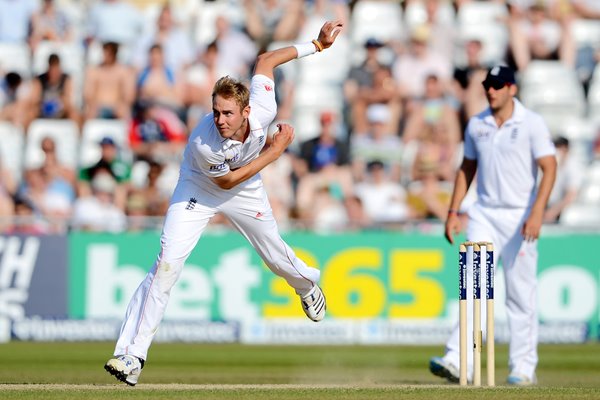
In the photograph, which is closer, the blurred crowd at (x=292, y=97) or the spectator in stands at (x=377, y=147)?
the blurred crowd at (x=292, y=97)

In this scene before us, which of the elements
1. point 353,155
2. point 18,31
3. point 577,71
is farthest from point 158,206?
point 577,71

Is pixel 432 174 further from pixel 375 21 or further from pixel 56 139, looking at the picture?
pixel 56 139

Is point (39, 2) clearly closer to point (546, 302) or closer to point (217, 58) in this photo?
point (217, 58)

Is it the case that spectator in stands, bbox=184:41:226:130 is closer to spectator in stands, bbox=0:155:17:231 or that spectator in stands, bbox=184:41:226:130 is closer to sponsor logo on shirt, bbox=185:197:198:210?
spectator in stands, bbox=0:155:17:231

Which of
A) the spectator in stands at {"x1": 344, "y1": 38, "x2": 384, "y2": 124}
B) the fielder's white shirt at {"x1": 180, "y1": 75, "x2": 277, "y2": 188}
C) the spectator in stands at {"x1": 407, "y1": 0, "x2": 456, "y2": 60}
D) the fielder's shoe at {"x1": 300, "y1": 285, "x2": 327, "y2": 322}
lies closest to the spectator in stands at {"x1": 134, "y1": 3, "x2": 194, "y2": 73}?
the spectator in stands at {"x1": 344, "y1": 38, "x2": 384, "y2": 124}

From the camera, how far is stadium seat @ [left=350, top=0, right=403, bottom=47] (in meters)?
18.5

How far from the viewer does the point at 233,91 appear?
25.4 ft

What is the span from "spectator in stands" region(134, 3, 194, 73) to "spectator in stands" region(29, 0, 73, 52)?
109 cm

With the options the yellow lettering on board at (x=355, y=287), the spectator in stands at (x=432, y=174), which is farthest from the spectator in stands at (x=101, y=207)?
the spectator in stands at (x=432, y=174)

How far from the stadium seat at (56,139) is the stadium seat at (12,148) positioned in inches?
3.8

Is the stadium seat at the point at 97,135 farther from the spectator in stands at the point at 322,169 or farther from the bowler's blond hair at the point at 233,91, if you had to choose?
the bowler's blond hair at the point at 233,91

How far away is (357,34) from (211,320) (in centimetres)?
577

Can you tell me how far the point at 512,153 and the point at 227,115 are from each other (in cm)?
268

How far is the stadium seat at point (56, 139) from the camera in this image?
16359 millimetres
